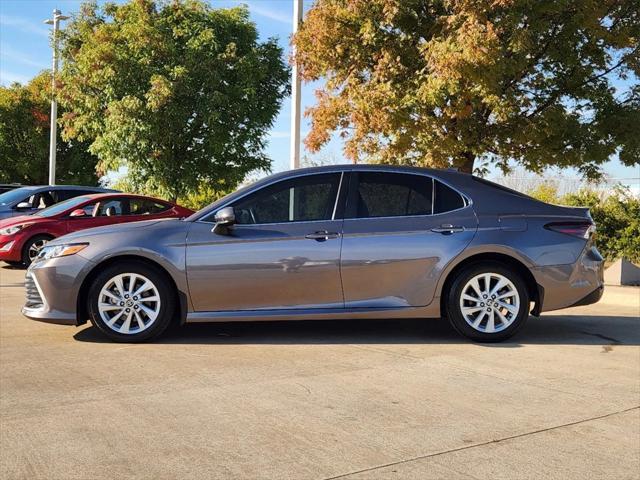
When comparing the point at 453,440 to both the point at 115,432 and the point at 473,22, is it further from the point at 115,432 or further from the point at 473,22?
the point at 473,22

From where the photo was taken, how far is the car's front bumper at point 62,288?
6352 mm

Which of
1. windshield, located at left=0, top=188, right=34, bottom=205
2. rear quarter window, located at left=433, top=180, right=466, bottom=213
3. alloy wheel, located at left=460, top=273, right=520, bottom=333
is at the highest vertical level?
windshield, located at left=0, top=188, right=34, bottom=205

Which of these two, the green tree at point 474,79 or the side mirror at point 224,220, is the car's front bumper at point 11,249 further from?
the side mirror at point 224,220

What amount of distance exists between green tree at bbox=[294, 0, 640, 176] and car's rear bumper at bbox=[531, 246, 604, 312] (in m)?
4.86

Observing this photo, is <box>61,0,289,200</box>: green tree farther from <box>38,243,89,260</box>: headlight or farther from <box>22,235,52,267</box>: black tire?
<box>38,243,89,260</box>: headlight

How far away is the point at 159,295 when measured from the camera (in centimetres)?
635

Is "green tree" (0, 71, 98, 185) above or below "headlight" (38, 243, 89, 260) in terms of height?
above

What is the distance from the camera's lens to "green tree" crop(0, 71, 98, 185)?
3700 centimetres

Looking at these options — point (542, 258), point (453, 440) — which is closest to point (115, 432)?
point (453, 440)

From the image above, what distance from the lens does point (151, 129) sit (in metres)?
19.2

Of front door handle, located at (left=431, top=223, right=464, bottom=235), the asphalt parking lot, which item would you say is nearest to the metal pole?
the asphalt parking lot

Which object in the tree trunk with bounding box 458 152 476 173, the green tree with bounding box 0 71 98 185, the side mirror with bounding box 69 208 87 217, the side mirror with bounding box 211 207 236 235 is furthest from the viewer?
the green tree with bounding box 0 71 98 185

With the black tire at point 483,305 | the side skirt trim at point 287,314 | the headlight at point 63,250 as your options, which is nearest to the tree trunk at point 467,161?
the black tire at point 483,305

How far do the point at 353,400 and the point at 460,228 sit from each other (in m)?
2.40
